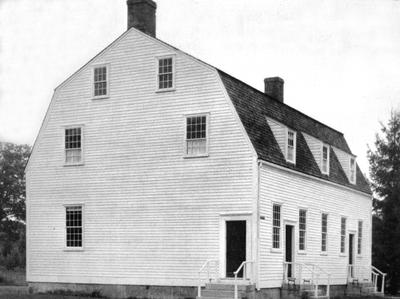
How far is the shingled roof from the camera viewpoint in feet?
81.9

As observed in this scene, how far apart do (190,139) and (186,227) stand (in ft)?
10.9

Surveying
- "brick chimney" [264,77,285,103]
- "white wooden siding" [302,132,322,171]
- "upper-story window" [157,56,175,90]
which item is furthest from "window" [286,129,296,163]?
"brick chimney" [264,77,285,103]

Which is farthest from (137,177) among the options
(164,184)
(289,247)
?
(289,247)

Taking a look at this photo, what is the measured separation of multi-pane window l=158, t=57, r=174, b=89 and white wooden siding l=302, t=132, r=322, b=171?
314 inches

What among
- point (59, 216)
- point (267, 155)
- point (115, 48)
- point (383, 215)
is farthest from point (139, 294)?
point (383, 215)

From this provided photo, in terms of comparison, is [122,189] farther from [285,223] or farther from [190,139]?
[285,223]

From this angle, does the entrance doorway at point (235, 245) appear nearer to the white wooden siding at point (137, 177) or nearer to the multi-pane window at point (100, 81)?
the white wooden siding at point (137, 177)

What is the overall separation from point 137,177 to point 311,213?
26.6ft

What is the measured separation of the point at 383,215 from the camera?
41719 mm

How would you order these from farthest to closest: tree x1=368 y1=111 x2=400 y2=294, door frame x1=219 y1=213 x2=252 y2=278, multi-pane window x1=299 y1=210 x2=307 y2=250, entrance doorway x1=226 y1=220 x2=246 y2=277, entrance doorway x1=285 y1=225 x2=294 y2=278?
tree x1=368 y1=111 x2=400 y2=294 → multi-pane window x1=299 y1=210 x2=307 y2=250 → entrance doorway x1=285 y1=225 x2=294 y2=278 → entrance doorway x1=226 y1=220 x2=246 y2=277 → door frame x1=219 y1=213 x2=252 y2=278

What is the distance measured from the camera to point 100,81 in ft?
90.8

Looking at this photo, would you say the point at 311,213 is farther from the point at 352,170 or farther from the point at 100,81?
the point at 100,81

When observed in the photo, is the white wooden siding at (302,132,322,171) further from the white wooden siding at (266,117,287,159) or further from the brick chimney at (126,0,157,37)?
the brick chimney at (126,0,157,37)

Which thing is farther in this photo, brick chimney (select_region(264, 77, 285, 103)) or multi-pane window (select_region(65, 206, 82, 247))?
brick chimney (select_region(264, 77, 285, 103))
